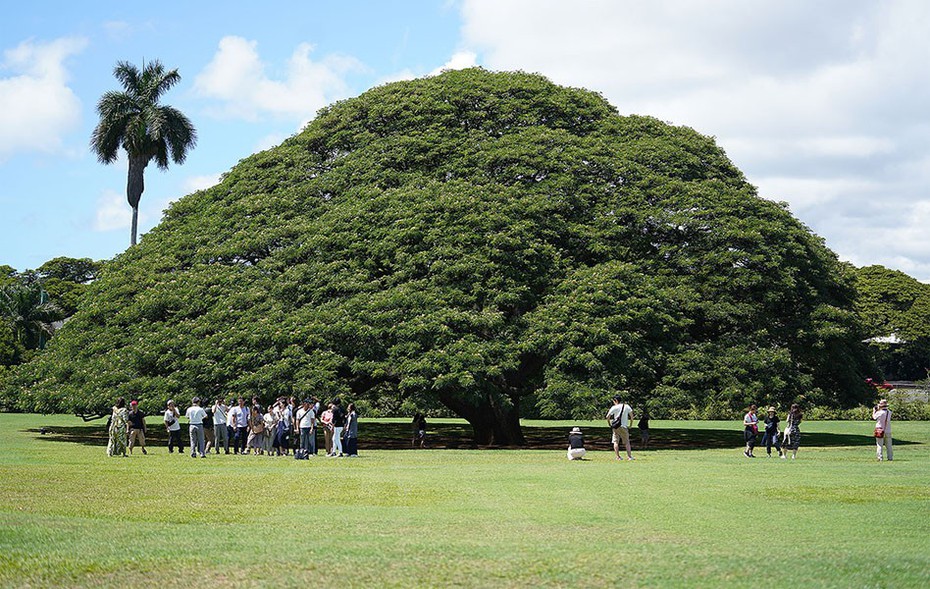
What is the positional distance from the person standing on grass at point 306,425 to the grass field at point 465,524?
336 centimetres

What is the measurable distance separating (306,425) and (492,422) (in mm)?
10313

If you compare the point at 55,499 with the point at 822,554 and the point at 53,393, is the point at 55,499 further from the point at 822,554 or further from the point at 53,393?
the point at 53,393

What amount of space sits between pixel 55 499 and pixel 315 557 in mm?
6971

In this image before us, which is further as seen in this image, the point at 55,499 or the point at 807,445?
the point at 807,445

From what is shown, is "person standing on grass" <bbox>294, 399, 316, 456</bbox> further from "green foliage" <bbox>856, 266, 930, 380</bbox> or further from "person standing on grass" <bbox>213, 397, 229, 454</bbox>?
"green foliage" <bbox>856, 266, 930, 380</bbox>

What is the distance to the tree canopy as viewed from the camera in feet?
101

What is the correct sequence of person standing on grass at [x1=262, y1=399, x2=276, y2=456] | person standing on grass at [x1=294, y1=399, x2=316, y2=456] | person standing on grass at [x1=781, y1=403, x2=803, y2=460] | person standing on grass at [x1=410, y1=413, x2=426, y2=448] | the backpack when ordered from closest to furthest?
the backpack
person standing on grass at [x1=781, y1=403, x2=803, y2=460]
person standing on grass at [x1=294, y1=399, x2=316, y2=456]
person standing on grass at [x1=262, y1=399, x2=276, y2=456]
person standing on grass at [x1=410, y1=413, x2=426, y2=448]

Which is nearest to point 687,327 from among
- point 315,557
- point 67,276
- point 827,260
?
point 827,260

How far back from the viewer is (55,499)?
15086 millimetres

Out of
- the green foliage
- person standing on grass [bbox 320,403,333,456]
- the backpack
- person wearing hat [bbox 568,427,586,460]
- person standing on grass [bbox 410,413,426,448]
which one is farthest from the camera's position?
the green foliage

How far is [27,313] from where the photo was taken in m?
68.3

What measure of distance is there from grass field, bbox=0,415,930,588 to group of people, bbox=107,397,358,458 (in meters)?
3.42

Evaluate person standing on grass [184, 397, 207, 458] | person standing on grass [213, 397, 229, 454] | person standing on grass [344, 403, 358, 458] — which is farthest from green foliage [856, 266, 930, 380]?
person standing on grass [184, 397, 207, 458]

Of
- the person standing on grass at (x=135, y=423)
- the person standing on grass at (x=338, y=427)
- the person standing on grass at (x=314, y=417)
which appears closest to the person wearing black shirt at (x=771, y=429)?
the person standing on grass at (x=338, y=427)
